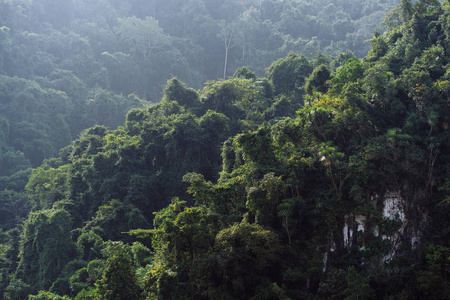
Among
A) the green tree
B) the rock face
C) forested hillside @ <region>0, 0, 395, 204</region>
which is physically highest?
forested hillside @ <region>0, 0, 395, 204</region>

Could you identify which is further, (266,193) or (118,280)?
(266,193)

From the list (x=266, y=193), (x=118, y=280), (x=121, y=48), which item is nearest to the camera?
(x=118, y=280)

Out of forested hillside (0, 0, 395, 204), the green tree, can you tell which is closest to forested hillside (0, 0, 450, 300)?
the green tree

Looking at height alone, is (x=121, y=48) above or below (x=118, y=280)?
above

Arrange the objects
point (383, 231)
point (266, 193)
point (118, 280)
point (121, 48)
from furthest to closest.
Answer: point (121, 48) < point (383, 231) < point (266, 193) < point (118, 280)

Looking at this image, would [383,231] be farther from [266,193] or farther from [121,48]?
[121,48]

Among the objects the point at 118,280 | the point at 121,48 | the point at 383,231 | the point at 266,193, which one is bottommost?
the point at 118,280

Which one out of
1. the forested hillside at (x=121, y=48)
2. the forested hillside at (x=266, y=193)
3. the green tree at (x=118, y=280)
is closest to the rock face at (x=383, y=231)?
the forested hillside at (x=266, y=193)

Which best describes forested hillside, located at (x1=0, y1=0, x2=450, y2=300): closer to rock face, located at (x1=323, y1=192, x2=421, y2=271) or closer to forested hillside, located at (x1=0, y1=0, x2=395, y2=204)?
rock face, located at (x1=323, y1=192, x2=421, y2=271)

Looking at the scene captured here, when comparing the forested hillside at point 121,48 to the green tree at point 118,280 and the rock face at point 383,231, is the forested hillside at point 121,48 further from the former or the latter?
the rock face at point 383,231

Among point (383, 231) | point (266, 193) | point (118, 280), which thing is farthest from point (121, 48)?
point (383, 231)
